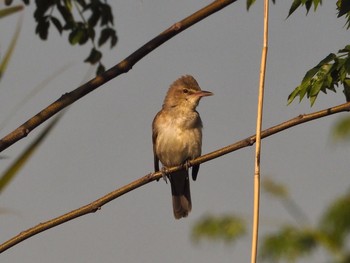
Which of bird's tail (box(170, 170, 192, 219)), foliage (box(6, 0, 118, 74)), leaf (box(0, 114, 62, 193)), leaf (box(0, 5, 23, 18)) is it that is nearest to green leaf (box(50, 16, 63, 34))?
foliage (box(6, 0, 118, 74))

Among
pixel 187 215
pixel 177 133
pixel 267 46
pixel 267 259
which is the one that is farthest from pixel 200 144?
pixel 267 46

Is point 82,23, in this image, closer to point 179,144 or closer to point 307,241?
point 179,144

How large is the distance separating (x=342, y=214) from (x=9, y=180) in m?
9.25

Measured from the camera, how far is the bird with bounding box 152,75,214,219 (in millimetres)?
7410

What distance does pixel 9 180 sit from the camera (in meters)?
1.77

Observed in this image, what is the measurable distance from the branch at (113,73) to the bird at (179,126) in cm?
442

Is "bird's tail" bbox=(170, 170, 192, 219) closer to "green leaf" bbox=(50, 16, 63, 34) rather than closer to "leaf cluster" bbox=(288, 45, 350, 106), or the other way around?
"green leaf" bbox=(50, 16, 63, 34)

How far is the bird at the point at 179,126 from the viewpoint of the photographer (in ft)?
24.3

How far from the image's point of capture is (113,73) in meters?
2.77

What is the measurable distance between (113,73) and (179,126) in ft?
15.4

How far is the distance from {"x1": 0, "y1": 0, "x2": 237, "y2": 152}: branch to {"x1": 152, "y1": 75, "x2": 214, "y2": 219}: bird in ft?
14.5

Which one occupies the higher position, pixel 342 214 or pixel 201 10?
pixel 342 214

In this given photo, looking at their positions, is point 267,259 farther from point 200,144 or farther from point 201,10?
point 201,10

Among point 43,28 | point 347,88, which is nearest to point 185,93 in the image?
point 43,28
